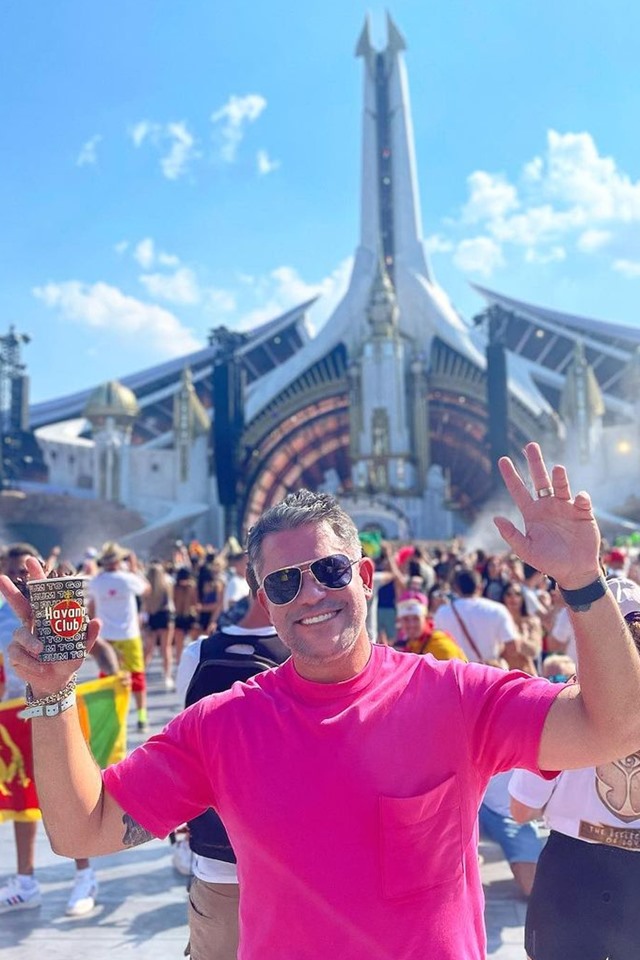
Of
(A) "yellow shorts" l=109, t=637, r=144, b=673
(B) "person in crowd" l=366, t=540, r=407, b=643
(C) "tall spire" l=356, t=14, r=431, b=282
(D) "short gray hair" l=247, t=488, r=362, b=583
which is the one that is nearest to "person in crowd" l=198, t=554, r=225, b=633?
(B) "person in crowd" l=366, t=540, r=407, b=643

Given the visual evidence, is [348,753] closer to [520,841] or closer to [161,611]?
[520,841]

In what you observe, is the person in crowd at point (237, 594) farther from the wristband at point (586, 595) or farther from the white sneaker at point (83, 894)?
the white sneaker at point (83, 894)

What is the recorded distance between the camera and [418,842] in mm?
1421

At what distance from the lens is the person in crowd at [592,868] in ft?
6.68

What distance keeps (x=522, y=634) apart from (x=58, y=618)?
5.29 metres

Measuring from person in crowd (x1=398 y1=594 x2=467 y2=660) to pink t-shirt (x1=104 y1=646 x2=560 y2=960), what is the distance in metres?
2.89

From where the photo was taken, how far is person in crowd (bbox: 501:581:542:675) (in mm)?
5141

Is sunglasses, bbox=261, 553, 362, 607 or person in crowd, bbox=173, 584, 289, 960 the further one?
person in crowd, bbox=173, 584, 289, 960

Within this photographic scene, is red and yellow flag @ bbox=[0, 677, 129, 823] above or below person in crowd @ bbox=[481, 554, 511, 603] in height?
below

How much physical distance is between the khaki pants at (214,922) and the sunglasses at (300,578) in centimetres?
114

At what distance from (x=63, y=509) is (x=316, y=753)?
1234 inches

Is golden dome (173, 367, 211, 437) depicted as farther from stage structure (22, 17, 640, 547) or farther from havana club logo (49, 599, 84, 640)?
havana club logo (49, 599, 84, 640)

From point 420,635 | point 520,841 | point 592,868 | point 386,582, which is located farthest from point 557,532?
point 386,582

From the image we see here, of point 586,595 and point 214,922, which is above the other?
point 586,595
